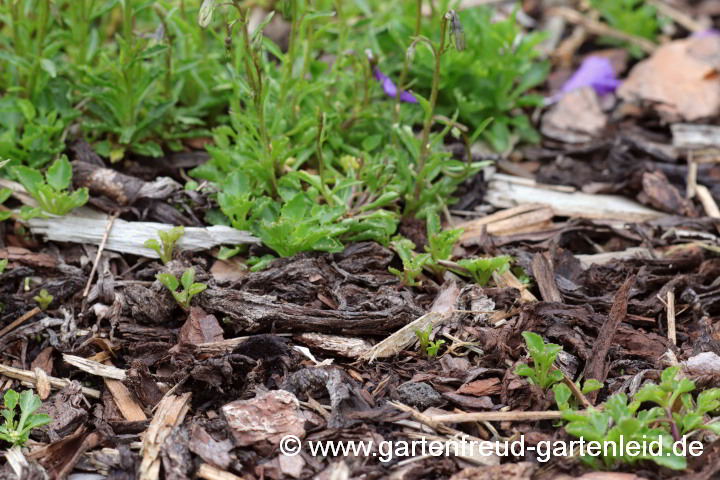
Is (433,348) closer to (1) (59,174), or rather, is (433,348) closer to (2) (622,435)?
(2) (622,435)

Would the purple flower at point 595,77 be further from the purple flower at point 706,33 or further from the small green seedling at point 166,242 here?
the small green seedling at point 166,242

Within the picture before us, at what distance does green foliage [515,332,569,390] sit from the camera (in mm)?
2432

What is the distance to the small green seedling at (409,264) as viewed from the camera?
2941 millimetres

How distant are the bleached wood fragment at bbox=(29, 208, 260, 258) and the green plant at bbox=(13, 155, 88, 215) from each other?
7 cm

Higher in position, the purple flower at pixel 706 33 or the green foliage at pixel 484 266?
the purple flower at pixel 706 33

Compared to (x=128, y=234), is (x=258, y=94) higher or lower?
higher

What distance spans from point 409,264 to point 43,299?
4.51 ft

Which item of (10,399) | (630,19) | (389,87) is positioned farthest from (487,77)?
(10,399)

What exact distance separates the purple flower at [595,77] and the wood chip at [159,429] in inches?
116

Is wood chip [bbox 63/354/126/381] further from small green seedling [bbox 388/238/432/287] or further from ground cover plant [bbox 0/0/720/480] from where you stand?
small green seedling [bbox 388/238/432/287]

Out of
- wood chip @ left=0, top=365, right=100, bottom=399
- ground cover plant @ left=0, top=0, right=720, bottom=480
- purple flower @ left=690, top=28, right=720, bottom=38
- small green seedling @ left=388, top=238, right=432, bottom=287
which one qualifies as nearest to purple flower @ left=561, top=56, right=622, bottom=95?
ground cover plant @ left=0, top=0, right=720, bottom=480

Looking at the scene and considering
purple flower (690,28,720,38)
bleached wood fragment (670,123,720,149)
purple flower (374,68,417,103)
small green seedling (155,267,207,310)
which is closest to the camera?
small green seedling (155,267,207,310)

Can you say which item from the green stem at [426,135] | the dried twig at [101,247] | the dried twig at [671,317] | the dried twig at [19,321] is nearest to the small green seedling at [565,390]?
the dried twig at [671,317]

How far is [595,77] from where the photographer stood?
4.52 meters
